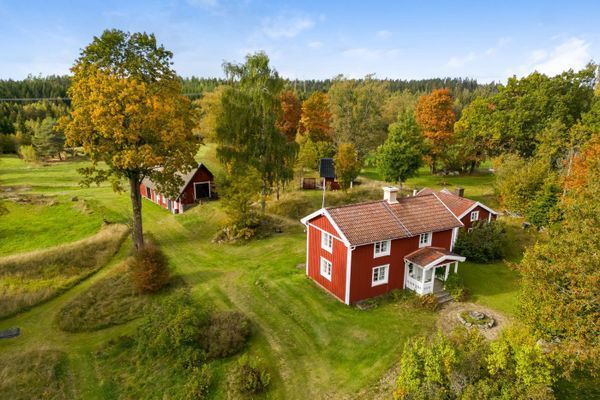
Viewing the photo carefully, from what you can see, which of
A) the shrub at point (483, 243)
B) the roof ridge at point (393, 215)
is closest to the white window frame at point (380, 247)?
the roof ridge at point (393, 215)

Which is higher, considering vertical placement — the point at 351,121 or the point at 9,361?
the point at 351,121

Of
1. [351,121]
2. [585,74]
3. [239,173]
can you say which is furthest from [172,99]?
[585,74]

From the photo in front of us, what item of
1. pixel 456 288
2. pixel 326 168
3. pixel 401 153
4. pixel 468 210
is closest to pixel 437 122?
pixel 401 153

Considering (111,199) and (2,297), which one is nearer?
(2,297)

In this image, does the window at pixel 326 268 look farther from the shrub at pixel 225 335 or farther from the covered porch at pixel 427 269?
the shrub at pixel 225 335

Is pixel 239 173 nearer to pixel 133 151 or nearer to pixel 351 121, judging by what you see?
pixel 133 151

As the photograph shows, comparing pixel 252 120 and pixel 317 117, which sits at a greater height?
pixel 317 117

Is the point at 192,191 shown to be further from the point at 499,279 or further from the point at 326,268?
the point at 499,279
